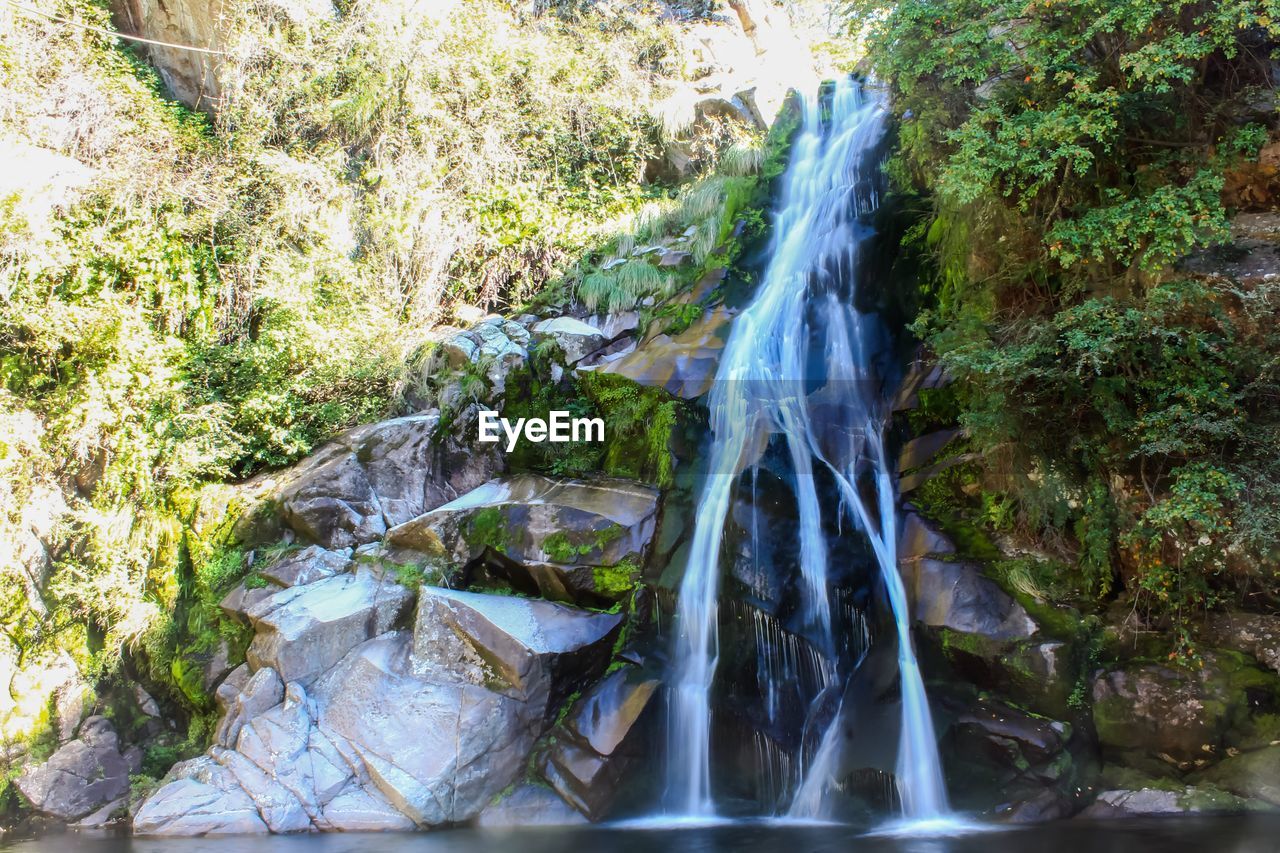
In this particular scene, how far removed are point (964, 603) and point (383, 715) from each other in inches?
197

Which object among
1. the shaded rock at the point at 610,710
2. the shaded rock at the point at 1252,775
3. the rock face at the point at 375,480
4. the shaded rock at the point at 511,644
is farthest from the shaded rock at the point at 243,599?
the shaded rock at the point at 1252,775

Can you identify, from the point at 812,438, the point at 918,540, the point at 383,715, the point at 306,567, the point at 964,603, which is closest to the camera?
the point at 964,603

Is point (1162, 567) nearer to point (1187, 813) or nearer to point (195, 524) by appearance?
point (1187, 813)

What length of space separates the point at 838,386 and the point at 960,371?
165 cm

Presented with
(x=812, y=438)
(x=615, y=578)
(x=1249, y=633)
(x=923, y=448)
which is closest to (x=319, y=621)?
(x=615, y=578)

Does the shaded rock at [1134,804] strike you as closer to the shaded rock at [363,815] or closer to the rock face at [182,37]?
the shaded rock at [363,815]

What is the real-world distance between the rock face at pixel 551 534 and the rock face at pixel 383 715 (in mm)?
289

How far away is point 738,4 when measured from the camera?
15773 millimetres

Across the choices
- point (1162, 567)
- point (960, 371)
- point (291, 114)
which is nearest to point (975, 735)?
point (1162, 567)

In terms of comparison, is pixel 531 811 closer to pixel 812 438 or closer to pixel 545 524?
pixel 545 524

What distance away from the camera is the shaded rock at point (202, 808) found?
645 cm

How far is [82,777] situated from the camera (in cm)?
757

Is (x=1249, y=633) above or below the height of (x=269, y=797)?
above

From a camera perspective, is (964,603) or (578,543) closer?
(964,603)
